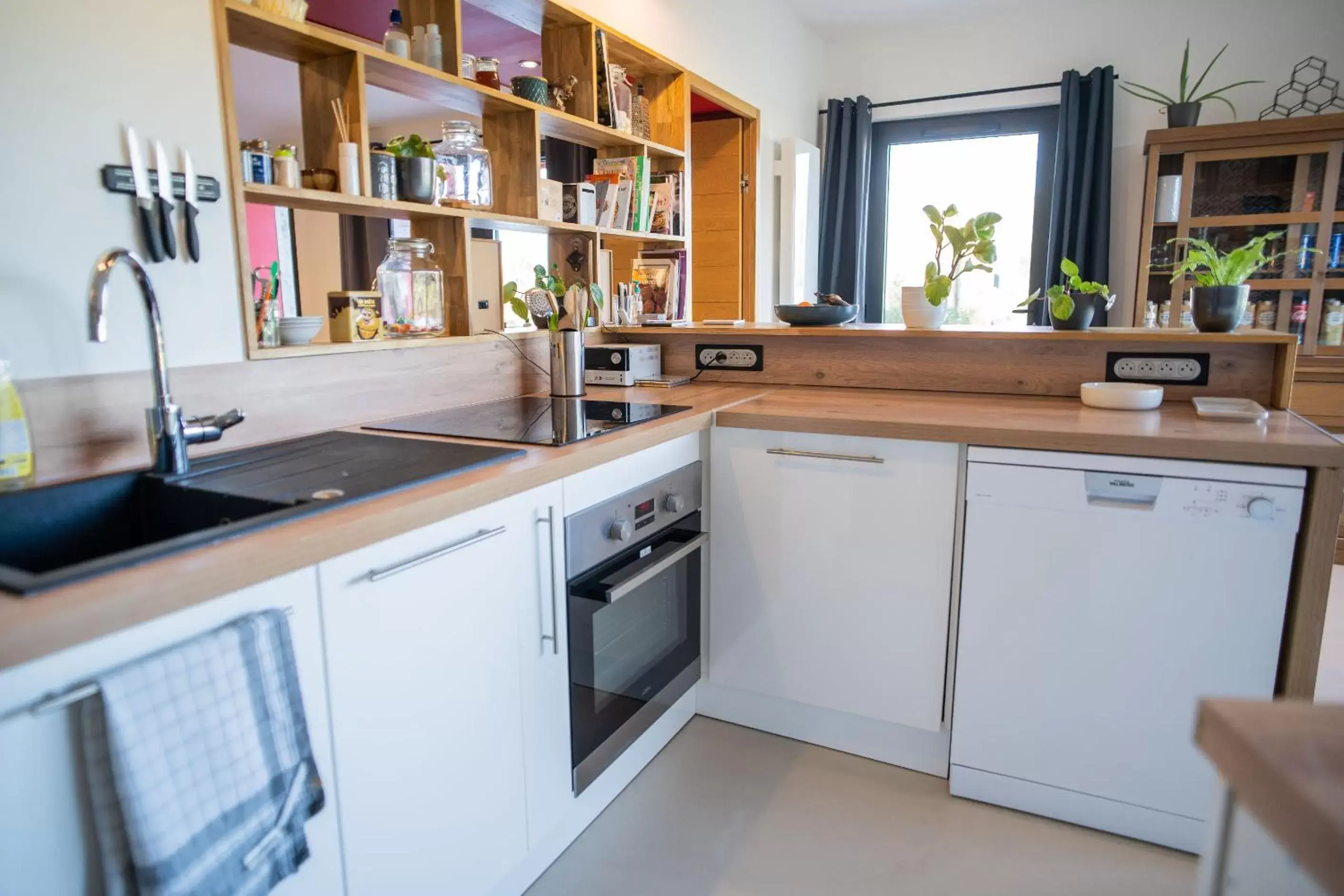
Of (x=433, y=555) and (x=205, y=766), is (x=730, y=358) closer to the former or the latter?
(x=433, y=555)

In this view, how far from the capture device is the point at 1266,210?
12.7 ft

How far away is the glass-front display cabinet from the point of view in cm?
376

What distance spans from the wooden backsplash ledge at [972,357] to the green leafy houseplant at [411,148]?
3.06ft

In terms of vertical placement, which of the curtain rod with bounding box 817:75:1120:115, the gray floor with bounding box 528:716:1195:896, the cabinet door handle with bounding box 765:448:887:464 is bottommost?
the gray floor with bounding box 528:716:1195:896

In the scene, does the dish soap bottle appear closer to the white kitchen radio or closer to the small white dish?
the white kitchen radio

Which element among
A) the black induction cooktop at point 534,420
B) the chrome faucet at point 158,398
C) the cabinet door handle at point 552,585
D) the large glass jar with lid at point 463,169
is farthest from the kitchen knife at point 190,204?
the cabinet door handle at point 552,585

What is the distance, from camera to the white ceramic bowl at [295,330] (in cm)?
162

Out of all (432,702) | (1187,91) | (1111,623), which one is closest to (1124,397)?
(1111,623)

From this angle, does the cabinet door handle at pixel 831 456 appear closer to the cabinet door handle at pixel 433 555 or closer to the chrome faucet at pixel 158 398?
the cabinet door handle at pixel 433 555

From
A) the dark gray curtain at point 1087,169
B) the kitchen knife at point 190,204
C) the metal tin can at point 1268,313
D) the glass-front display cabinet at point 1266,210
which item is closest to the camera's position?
the kitchen knife at point 190,204

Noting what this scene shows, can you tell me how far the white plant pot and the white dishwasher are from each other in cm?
67

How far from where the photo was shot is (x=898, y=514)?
179 centimetres

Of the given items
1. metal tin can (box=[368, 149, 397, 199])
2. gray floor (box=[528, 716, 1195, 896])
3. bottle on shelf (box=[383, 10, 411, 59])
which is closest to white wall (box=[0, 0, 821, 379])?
metal tin can (box=[368, 149, 397, 199])

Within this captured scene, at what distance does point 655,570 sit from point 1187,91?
4343mm
